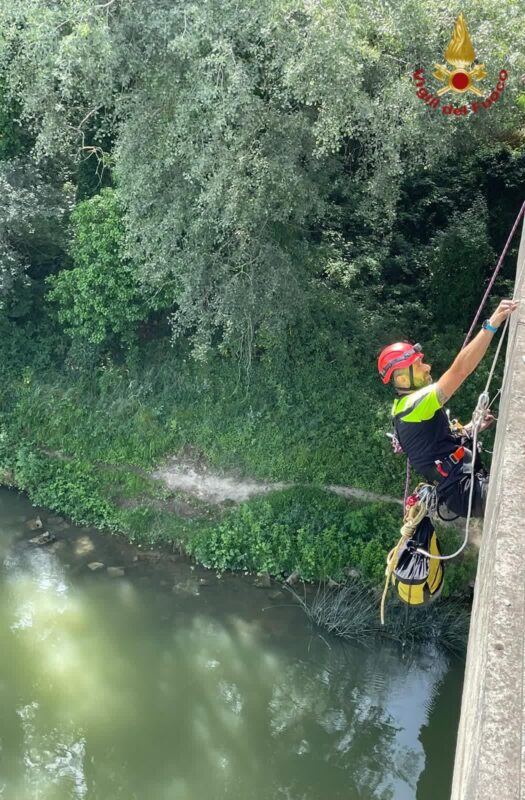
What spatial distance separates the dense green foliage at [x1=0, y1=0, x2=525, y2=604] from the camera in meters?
7.44

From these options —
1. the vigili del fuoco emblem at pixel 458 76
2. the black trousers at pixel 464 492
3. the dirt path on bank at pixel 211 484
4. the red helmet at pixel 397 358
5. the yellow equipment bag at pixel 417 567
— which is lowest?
the dirt path on bank at pixel 211 484

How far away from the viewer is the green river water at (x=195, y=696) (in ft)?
22.8

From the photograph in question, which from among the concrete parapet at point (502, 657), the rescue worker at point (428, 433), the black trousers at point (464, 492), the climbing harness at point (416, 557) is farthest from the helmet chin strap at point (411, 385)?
the concrete parapet at point (502, 657)

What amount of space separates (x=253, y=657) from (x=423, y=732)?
1.99m

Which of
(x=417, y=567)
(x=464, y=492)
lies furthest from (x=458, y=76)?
(x=417, y=567)

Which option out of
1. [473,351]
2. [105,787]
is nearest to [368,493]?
[105,787]

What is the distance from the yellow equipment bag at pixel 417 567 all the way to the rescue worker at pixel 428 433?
0.61 meters

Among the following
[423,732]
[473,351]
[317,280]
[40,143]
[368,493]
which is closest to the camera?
[473,351]

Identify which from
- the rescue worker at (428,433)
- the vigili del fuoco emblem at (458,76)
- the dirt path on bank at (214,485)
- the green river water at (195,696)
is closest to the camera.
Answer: the rescue worker at (428,433)

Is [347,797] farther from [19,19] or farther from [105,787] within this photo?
[19,19]

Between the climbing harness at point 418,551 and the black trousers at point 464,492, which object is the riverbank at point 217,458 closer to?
the climbing harness at point 418,551

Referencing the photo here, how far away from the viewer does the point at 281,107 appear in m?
7.86

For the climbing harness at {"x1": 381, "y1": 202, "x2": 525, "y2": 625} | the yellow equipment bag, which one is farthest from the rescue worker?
the yellow equipment bag

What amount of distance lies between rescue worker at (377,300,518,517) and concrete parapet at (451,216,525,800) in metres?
1.36
